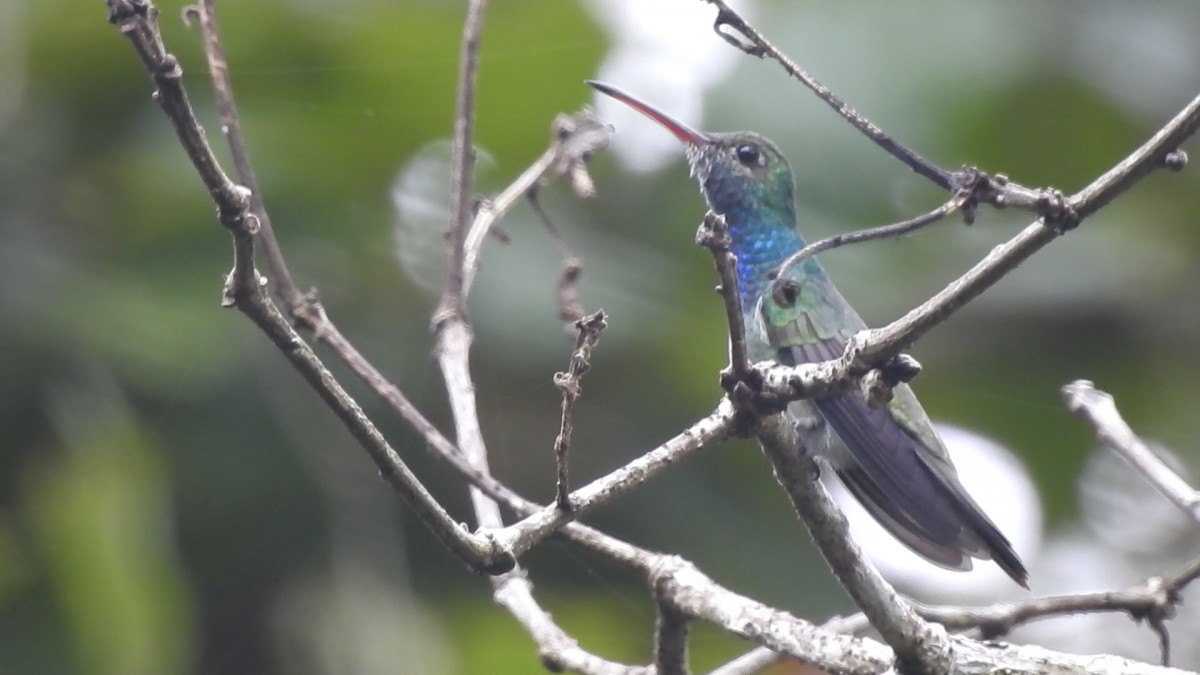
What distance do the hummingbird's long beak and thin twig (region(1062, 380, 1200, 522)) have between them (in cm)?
132

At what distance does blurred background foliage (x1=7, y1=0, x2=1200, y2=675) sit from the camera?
432 cm

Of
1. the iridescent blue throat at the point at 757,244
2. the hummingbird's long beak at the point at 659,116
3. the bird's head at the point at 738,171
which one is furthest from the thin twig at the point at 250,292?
the bird's head at the point at 738,171

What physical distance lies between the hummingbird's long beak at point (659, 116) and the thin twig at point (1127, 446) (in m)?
1.32

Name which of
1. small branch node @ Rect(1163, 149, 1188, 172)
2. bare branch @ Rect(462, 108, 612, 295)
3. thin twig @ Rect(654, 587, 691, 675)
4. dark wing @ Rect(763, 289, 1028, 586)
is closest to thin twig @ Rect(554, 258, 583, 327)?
bare branch @ Rect(462, 108, 612, 295)

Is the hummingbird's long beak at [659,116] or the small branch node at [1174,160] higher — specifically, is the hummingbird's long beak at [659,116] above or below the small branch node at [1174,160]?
above

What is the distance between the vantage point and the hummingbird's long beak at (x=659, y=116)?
3451mm

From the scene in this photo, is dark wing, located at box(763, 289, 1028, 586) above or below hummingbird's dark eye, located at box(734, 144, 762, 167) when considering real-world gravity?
below

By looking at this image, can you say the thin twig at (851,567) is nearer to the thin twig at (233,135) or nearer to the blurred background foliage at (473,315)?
the thin twig at (233,135)

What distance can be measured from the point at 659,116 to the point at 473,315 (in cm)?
143

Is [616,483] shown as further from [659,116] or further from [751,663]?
[659,116]

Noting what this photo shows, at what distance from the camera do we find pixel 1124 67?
6359mm

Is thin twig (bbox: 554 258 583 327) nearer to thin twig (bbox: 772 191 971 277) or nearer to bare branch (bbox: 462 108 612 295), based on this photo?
bare branch (bbox: 462 108 612 295)

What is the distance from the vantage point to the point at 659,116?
388cm

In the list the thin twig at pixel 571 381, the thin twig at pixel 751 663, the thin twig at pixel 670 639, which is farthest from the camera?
the thin twig at pixel 751 663
